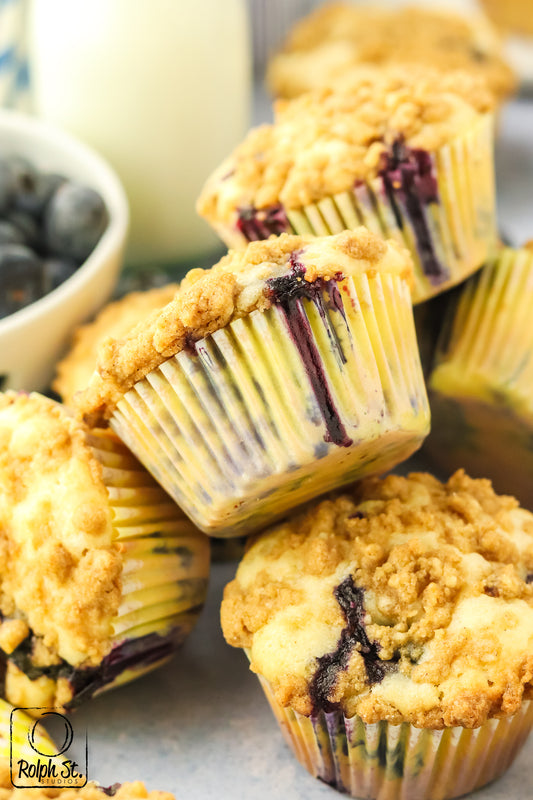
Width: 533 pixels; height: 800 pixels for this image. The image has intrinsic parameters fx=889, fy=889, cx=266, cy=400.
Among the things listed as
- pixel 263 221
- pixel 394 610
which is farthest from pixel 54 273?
pixel 394 610

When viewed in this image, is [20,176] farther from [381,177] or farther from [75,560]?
[75,560]

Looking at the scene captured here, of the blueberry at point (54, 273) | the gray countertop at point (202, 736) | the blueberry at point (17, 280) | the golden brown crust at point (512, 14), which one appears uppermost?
the blueberry at point (17, 280)

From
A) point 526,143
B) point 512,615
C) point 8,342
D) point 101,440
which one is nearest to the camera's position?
point 512,615

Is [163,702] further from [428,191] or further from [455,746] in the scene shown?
[428,191]

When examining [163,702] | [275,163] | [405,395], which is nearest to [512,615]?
[405,395]

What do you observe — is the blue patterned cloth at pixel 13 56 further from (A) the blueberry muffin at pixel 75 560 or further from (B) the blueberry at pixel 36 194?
(A) the blueberry muffin at pixel 75 560

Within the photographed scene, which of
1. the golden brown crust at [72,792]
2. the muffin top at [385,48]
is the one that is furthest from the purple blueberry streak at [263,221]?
the muffin top at [385,48]
